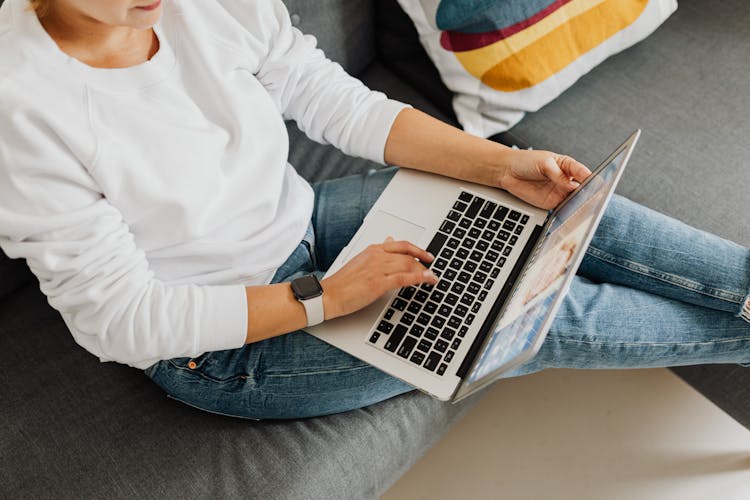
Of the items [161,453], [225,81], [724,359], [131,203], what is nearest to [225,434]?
[161,453]

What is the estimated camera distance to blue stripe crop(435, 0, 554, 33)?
1.30m

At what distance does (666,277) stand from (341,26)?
2.63 ft

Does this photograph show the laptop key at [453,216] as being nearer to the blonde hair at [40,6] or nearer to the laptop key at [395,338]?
the laptop key at [395,338]

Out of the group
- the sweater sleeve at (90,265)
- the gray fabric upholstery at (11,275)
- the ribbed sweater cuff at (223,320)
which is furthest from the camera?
the gray fabric upholstery at (11,275)

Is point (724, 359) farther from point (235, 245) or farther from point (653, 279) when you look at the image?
point (235, 245)

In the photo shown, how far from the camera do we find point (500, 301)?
1.00 m

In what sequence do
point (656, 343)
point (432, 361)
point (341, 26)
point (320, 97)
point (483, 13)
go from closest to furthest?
point (432, 361) < point (656, 343) < point (320, 97) < point (483, 13) < point (341, 26)

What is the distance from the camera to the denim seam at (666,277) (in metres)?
1.07

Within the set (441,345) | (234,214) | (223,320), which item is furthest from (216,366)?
(441,345)

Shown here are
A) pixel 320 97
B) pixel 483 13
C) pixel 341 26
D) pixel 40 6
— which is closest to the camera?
pixel 40 6

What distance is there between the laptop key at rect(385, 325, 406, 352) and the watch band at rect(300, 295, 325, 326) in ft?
0.33

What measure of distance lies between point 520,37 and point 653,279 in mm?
541

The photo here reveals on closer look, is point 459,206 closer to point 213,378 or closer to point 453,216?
point 453,216

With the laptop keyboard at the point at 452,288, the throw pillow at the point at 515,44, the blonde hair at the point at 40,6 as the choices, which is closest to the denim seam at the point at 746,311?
the laptop keyboard at the point at 452,288
